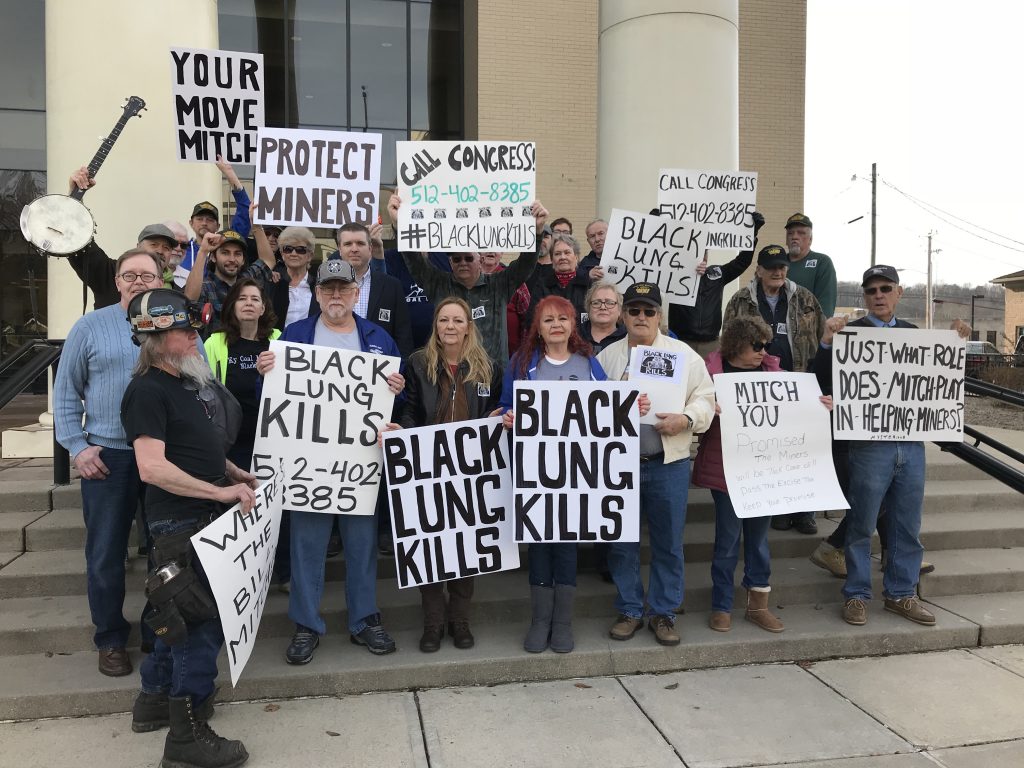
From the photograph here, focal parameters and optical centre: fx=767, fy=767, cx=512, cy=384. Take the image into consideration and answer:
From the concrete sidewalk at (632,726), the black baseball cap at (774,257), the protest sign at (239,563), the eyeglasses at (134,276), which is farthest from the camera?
the black baseball cap at (774,257)

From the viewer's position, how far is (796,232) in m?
6.41

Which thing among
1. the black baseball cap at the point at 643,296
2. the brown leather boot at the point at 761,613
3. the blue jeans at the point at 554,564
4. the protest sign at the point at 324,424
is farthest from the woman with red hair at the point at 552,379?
the brown leather boot at the point at 761,613

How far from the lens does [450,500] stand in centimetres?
439

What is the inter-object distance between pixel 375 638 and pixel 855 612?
117 inches

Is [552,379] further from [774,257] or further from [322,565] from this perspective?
[774,257]

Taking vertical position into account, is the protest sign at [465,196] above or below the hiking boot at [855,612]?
above

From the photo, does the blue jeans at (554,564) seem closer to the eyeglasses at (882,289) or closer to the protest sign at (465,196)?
the protest sign at (465,196)

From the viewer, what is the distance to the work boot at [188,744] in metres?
3.30

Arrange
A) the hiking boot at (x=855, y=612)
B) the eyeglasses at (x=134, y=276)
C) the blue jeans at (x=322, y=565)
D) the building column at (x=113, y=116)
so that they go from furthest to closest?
the building column at (x=113, y=116) → the hiking boot at (x=855, y=612) → the blue jeans at (x=322, y=565) → the eyeglasses at (x=134, y=276)

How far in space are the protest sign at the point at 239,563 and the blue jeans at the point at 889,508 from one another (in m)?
3.56

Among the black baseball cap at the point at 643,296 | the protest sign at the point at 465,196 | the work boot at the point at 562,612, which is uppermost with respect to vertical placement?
the protest sign at the point at 465,196

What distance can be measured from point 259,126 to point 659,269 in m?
3.19

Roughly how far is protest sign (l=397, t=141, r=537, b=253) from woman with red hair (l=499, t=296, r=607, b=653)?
86cm

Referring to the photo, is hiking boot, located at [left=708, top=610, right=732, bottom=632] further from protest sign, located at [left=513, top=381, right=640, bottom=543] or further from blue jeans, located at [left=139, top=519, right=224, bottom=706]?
blue jeans, located at [left=139, top=519, right=224, bottom=706]
